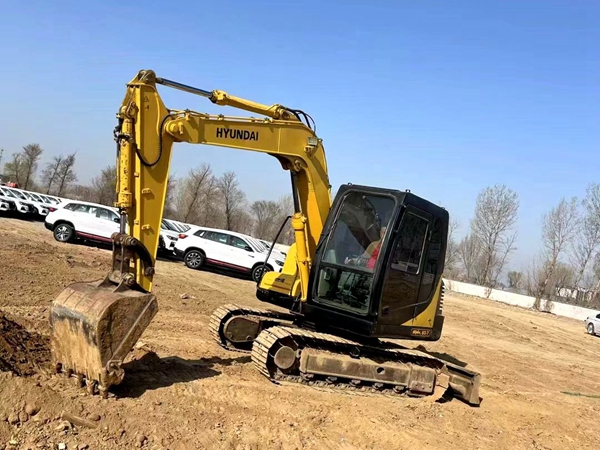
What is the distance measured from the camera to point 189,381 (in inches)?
242

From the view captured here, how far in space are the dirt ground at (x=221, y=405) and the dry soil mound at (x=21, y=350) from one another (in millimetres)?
23

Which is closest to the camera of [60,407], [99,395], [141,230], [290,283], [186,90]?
[60,407]

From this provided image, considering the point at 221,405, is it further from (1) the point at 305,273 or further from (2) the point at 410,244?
(2) the point at 410,244

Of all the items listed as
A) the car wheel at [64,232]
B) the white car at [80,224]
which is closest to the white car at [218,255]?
the white car at [80,224]

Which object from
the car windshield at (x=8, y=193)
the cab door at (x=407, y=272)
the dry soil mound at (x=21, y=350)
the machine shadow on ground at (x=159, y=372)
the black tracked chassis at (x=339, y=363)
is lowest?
the machine shadow on ground at (x=159, y=372)

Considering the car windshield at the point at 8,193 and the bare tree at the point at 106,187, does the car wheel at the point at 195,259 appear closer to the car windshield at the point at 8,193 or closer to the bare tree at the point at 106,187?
the car windshield at the point at 8,193

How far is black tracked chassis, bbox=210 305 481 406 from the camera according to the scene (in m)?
6.81

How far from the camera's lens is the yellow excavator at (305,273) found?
557 cm

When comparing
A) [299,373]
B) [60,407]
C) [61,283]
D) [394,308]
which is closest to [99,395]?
[60,407]

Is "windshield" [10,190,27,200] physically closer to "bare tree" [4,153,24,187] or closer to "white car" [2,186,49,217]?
"white car" [2,186,49,217]

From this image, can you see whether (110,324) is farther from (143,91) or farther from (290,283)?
(290,283)

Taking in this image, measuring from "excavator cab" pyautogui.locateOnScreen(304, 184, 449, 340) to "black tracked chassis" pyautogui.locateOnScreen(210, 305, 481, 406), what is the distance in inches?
14.7

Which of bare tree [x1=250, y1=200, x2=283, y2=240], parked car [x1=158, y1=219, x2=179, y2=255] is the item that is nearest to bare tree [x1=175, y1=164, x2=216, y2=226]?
bare tree [x1=250, y1=200, x2=283, y2=240]

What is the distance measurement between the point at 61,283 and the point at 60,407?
6909 millimetres
